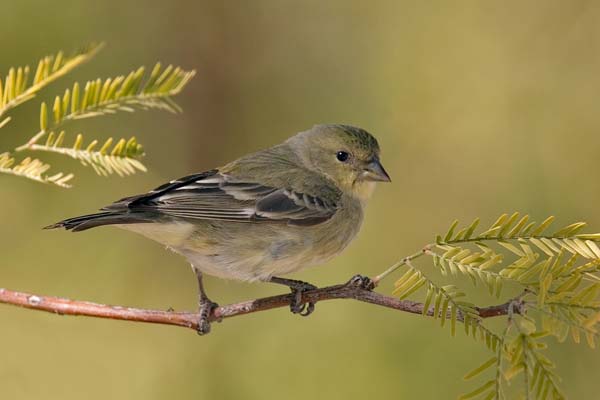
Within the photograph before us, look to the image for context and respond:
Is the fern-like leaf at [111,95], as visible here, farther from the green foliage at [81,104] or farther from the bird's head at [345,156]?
the bird's head at [345,156]

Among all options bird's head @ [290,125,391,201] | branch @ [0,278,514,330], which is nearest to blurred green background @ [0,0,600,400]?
bird's head @ [290,125,391,201]

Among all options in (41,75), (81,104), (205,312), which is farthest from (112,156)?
(205,312)

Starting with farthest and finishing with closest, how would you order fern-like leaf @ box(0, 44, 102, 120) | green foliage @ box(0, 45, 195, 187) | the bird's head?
the bird's head, green foliage @ box(0, 45, 195, 187), fern-like leaf @ box(0, 44, 102, 120)

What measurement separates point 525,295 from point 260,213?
6.36ft

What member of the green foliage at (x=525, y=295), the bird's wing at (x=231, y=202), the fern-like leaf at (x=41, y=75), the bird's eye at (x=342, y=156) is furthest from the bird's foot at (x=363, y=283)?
the bird's eye at (x=342, y=156)

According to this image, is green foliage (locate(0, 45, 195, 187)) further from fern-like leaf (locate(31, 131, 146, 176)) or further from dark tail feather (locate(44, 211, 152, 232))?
dark tail feather (locate(44, 211, 152, 232))

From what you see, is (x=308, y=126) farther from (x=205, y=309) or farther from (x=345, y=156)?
(x=205, y=309)

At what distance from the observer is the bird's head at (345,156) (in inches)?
155

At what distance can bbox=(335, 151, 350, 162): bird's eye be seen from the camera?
403 centimetres

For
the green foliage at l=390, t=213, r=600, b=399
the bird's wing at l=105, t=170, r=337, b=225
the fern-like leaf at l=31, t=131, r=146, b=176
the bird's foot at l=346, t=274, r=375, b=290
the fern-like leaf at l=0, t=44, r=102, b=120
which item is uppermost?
the bird's wing at l=105, t=170, r=337, b=225

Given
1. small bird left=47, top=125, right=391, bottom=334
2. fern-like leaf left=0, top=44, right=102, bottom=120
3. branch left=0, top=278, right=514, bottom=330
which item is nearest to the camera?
fern-like leaf left=0, top=44, right=102, bottom=120

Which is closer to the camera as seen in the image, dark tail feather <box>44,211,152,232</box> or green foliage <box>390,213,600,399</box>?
green foliage <box>390,213,600,399</box>

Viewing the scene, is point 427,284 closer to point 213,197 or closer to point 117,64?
point 213,197

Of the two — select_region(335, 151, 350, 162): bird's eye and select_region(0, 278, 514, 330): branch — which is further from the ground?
select_region(335, 151, 350, 162): bird's eye
